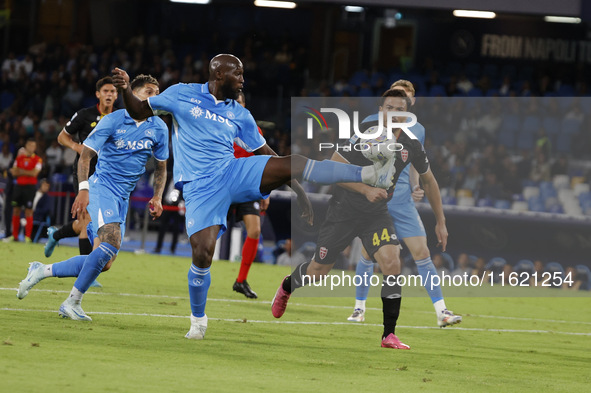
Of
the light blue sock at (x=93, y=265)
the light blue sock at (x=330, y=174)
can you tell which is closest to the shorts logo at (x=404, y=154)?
the light blue sock at (x=330, y=174)

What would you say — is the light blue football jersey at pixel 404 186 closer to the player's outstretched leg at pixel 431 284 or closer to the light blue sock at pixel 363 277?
the player's outstretched leg at pixel 431 284

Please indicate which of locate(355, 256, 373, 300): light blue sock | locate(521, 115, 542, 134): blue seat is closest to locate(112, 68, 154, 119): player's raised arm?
locate(355, 256, 373, 300): light blue sock

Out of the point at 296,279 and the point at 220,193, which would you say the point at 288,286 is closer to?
the point at 296,279

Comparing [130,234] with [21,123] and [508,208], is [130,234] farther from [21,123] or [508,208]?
[508,208]

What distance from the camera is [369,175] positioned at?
6727 mm

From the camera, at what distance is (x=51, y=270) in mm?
8117

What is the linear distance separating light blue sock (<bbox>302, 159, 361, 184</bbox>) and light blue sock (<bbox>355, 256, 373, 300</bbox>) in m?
3.07

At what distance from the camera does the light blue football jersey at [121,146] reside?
8.34 meters

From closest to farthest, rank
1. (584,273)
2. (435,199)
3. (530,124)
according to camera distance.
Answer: (435,199) → (584,273) → (530,124)

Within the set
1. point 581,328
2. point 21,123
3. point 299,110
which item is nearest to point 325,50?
point 21,123

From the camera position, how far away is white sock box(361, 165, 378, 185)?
6715 millimetres

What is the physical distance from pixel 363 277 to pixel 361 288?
16 centimetres

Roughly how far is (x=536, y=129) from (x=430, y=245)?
7585mm

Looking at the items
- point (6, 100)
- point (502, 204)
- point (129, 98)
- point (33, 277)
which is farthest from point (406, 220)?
point (6, 100)
